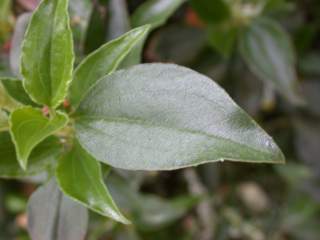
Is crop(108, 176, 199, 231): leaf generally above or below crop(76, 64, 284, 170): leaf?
below

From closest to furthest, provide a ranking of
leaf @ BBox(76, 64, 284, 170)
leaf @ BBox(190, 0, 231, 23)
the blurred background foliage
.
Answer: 1. leaf @ BBox(76, 64, 284, 170)
2. the blurred background foliage
3. leaf @ BBox(190, 0, 231, 23)

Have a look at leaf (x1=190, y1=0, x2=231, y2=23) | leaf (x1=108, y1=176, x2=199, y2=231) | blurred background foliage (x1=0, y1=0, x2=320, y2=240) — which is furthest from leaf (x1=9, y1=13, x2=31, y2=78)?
leaf (x1=108, y1=176, x2=199, y2=231)

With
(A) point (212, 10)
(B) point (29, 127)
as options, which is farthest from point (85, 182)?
(A) point (212, 10)

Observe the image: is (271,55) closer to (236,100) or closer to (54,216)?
(236,100)

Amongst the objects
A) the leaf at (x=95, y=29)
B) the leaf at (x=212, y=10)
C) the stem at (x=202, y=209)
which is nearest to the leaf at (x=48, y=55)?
the leaf at (x=95, y=29)

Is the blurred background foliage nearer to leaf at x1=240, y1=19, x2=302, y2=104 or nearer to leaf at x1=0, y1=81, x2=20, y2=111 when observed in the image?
leaf at x1=240, y1=19, x2=302, y2=104

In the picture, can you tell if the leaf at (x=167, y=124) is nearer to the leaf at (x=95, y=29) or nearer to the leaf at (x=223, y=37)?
the leaf at (x=95, y=29)
